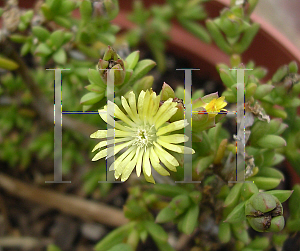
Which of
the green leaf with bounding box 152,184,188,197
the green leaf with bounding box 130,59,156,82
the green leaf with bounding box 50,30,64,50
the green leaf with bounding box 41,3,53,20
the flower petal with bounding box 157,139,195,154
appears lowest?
the green leaf with bounding box 152,184,188,197

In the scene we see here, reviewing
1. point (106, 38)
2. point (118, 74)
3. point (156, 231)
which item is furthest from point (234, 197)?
point (106, 38)

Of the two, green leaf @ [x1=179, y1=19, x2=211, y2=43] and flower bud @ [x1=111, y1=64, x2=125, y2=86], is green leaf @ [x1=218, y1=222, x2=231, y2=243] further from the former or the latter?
green leaf @ [x1=179, y1=19, x2=211, y2=43]

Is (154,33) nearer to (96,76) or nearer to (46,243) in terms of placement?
(96,76)

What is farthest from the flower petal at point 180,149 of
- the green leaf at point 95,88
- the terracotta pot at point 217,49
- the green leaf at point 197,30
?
the green leaf at point 197,30

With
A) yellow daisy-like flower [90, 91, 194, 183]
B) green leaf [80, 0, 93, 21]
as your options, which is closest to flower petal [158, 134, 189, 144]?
yellow daisy-like flower [90, 91, 194, 183]

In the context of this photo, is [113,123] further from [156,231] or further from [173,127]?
[156,231]

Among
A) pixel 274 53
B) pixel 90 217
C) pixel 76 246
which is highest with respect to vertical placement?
pixel 274 53

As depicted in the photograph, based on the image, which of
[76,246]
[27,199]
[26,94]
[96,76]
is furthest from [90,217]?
[96,76]

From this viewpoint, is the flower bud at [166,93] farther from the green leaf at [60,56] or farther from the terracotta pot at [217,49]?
the terracotta pot at [217,49]
